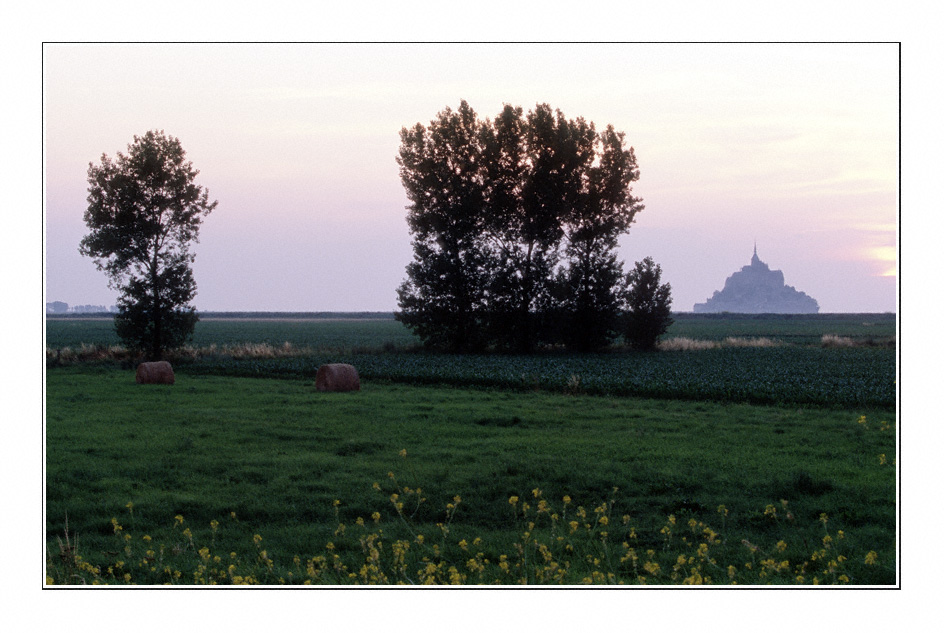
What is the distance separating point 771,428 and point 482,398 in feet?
34.7

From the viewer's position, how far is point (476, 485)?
14.6 meters

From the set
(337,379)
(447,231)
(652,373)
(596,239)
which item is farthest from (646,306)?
(337,379)

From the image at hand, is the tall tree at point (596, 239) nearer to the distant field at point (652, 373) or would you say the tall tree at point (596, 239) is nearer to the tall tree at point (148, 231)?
the distant field at point (652, 373)

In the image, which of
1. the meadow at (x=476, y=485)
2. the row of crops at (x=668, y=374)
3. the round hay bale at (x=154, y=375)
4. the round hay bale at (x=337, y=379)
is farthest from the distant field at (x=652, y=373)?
the round hay bale at (x=154, y=375)

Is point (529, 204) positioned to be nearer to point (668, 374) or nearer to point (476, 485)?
point (668, 374)

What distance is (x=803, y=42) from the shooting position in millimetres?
10859

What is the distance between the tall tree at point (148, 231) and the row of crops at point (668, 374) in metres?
5.44

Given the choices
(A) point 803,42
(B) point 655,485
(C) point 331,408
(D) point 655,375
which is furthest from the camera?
(D) point 655,375

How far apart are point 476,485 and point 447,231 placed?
44.4m

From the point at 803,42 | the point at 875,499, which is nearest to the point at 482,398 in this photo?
the point at 875,499

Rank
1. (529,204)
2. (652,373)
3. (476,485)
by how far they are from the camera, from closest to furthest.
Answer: (476,485) → (652,373) → (529,204)

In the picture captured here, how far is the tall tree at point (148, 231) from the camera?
155 ft

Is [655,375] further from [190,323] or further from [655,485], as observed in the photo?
[190,323]

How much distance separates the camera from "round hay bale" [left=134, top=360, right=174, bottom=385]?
105 ft
